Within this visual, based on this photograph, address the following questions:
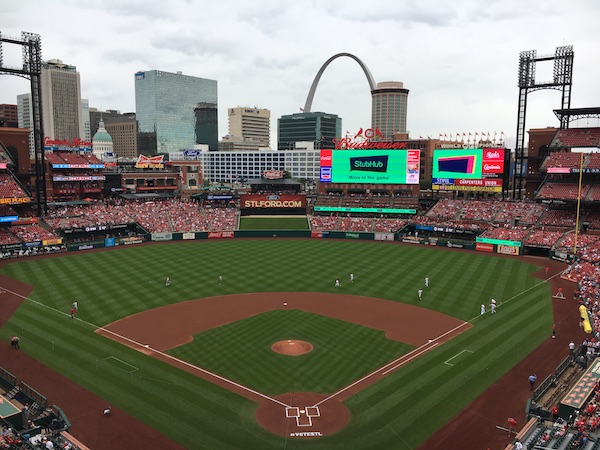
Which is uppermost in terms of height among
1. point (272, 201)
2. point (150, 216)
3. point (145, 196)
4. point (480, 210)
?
point (145, 196)

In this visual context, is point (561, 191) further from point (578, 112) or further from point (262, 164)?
point (262, 164)

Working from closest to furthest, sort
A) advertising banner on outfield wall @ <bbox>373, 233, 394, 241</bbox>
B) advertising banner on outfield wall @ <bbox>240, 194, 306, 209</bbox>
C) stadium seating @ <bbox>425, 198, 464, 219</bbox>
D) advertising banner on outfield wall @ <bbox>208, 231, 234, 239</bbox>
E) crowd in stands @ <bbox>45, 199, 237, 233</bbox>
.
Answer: crowd in stands @ <bbox>45, 199, 237, 233</bbox> < advertising banner on outfield wall @ <bbox>373, 233, 394, 241</bbox> < advertising banner on outfield wall @ <bbox>208, 231, 234, 239</bbox> < stadium seating @ <bbox>425, 198, 464, 219</bbox> < advertising banner on outfield wall @ <bbox>240, 194, 306, 209</bbox>

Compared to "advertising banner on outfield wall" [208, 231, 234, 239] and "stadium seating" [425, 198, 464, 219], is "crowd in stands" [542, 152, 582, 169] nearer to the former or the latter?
Result: "stadium seating" [425, 198, 464, 219]

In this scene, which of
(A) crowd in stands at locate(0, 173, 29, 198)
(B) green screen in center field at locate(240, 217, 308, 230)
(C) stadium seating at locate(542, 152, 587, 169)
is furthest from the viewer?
(B) green screen in center field at locate(240, 217, 308, 230)

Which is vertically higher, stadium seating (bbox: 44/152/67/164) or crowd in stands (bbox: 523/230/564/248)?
stadium seating (bbox: 44/152/67/164)

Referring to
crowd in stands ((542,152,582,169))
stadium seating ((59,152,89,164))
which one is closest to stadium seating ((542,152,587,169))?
crowd in stands ((542,152,582,169))

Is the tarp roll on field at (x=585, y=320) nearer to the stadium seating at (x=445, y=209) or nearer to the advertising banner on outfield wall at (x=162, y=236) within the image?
the stadium seating at (x=445, y=209)

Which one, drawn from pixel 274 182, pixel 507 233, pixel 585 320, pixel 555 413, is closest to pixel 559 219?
pixel 507 233
